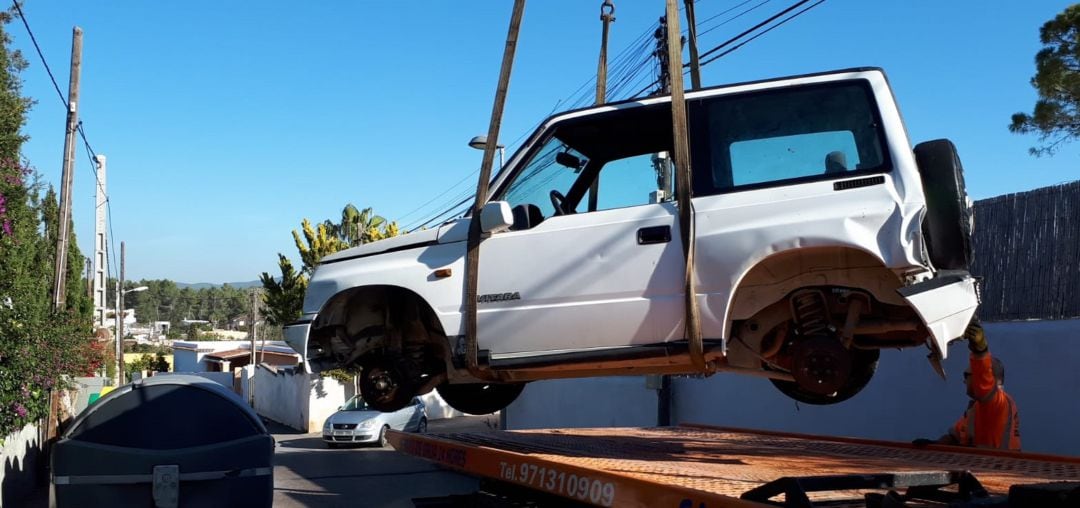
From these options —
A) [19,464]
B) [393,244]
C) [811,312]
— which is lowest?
[19,464]

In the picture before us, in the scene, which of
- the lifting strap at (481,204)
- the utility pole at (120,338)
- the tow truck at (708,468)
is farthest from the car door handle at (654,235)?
the utility pole at (120,338)

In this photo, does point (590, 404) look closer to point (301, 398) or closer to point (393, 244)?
point (393, 244)

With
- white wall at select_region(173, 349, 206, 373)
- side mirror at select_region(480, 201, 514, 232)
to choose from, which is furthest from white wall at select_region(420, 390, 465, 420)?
white wall at select_region(173, 349, 206, 373)

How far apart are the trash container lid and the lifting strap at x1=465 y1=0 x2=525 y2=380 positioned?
5.89 feet

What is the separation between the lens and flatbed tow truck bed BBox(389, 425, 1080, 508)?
122 inches

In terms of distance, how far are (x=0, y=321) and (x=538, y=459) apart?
756cm

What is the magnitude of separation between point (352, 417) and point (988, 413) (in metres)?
18.9

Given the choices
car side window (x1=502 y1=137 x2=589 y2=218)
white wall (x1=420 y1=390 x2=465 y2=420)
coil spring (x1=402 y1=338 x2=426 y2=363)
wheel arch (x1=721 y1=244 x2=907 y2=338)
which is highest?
car side window (x1=502 y1=137 x2=589 y2=218)

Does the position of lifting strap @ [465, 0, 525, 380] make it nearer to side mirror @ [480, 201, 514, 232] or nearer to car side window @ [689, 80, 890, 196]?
side mirror @ [480, 201, 514, 232]

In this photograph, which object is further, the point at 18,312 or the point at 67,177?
the point at 67,177

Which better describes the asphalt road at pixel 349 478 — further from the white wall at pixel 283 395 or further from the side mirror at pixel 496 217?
the white wall at pixel 283 395

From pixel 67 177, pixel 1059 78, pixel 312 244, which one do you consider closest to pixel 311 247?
pixel 312 244

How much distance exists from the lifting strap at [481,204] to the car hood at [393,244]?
13.8 inches

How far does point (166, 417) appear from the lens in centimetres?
562
